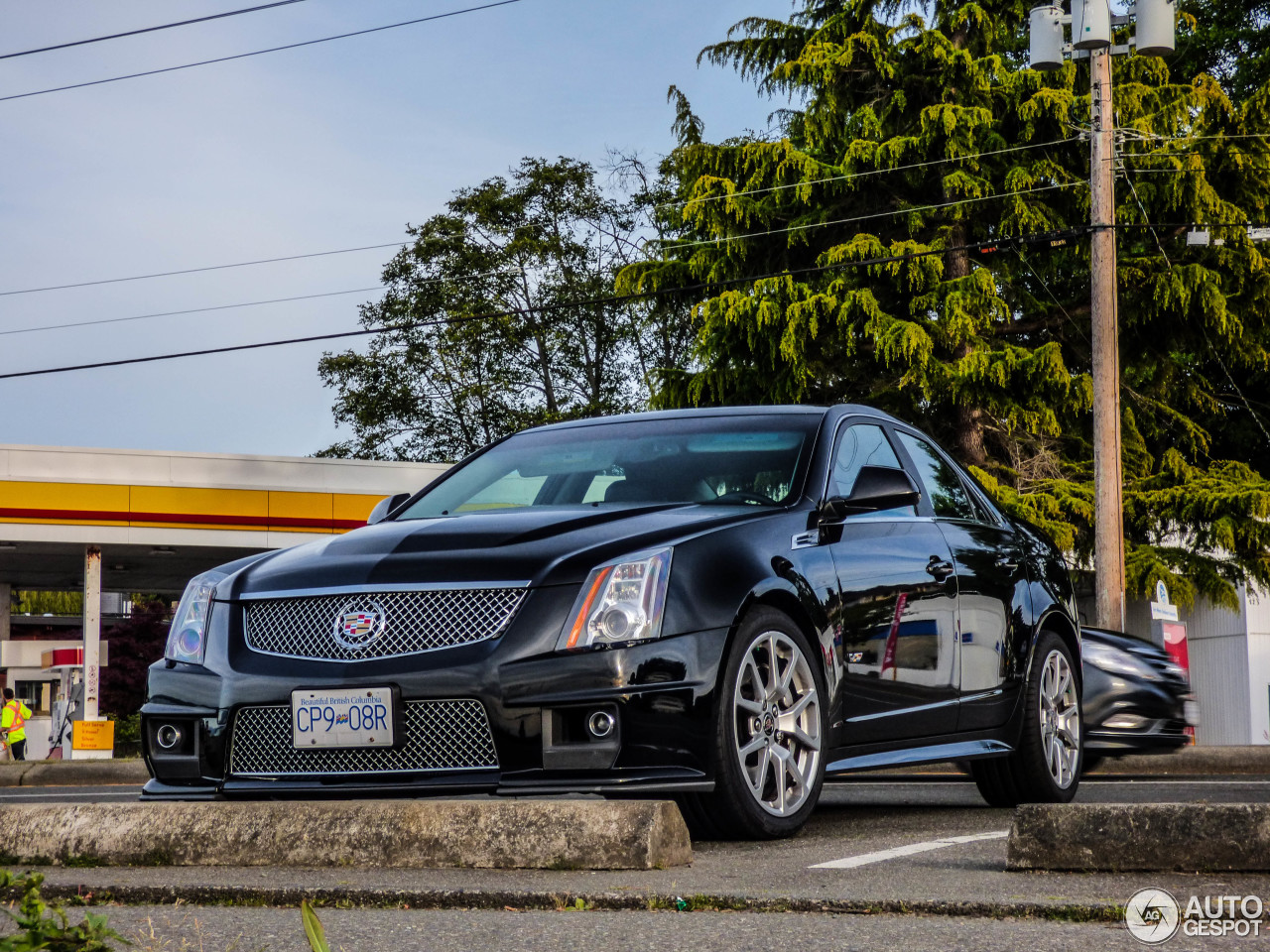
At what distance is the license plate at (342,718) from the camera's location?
5.00 m

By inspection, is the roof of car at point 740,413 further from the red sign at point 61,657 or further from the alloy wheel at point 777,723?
the red sign at point 61,657

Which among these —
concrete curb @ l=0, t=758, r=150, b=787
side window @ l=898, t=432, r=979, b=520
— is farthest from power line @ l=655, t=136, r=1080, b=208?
side window @ l=898, t=432, r=979, b=520

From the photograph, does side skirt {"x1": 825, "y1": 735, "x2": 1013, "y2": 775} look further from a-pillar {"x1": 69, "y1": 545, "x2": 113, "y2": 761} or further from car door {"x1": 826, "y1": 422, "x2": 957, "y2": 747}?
a-pillar {"x1": 69, "y1": 545, "x2": 113, "y2": 761}

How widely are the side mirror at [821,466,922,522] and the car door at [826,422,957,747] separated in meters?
0.08

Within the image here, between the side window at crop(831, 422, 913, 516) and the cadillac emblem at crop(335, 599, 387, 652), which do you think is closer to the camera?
the cadillac emblem at crop(335, 599, 387, 652)

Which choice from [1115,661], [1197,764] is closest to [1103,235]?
[1197,764]

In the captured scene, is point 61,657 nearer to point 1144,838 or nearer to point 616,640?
point 616,640

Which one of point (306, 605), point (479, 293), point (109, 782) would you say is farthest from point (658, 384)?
point (306, 605)

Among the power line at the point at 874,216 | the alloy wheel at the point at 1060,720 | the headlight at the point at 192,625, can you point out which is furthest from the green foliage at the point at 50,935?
the power line at the point at 874,216

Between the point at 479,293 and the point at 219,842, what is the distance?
41557 mm

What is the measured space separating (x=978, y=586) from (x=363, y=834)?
315cm

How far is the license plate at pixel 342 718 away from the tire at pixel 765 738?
102cm

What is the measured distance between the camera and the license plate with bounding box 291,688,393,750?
5.00m

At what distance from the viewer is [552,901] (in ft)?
12.6
